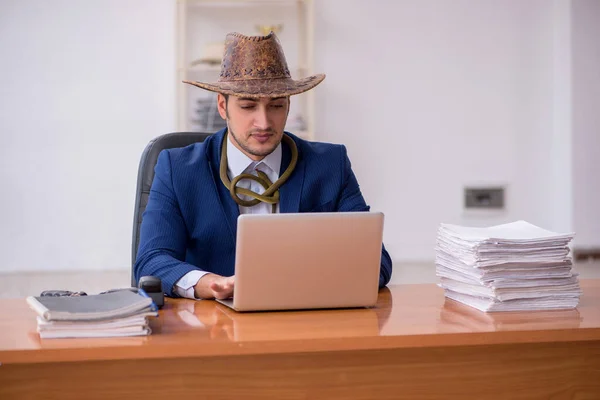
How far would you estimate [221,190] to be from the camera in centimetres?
208

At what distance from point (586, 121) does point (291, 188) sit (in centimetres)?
329

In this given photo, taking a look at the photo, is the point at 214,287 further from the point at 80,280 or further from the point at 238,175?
the point at 80,280

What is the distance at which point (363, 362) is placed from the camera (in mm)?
1339

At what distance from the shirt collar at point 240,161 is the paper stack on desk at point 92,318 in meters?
0.75

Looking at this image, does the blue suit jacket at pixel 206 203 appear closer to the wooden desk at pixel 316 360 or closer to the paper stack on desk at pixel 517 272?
the paper stack on desk at pixel 517 272

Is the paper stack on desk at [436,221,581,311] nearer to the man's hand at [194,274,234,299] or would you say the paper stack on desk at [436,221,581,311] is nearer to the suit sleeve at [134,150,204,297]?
the man's hand at [194,274,234,299]

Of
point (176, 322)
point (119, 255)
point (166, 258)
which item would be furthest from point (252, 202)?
point (119, 255)

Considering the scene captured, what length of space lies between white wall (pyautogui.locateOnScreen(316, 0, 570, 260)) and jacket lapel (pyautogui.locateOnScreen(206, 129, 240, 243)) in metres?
2.62

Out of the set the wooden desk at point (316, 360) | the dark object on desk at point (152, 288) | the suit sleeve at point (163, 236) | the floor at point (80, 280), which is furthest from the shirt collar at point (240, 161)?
the floor at point (80, 280)

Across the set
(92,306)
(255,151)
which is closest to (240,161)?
(255,151)

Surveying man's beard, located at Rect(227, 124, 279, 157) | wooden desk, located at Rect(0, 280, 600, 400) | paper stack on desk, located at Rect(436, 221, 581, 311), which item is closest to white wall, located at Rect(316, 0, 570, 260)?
man's beard, located at Rect(227, 124, 279, 157)

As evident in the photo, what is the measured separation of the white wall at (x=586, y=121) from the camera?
15.8 ft

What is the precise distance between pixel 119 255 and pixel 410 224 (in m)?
1.74

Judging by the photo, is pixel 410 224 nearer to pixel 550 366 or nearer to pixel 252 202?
pixel 252 202
